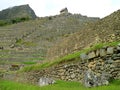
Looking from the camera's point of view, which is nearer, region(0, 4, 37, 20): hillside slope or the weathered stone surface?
the weathered stone surface

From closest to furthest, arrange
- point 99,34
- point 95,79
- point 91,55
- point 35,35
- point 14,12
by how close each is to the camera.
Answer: point 95,79
point 91,55
point 99,34
point 35,35
point 14,12

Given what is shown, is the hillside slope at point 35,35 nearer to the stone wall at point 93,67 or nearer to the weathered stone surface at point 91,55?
the stone wall at point 93,67

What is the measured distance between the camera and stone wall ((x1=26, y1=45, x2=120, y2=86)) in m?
13.7

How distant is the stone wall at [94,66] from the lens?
13.7 meters

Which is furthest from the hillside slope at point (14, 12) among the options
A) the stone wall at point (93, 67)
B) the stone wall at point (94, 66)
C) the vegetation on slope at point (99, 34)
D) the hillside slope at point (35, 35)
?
the stone wall at point (94, 66)

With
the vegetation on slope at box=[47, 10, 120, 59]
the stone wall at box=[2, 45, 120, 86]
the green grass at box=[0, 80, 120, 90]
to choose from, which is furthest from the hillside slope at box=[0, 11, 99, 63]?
the green grass at box=[0, 80, 120, 90]

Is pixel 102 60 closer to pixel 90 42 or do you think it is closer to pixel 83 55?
pixel 83 55

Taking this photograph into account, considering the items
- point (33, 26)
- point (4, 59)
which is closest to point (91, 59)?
point (4, 59)

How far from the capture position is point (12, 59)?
49.7 m

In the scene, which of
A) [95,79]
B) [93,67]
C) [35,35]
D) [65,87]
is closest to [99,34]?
[93,67]

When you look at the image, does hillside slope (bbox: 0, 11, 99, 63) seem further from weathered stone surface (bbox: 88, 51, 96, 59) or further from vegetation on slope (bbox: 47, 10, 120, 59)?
weathered stone surface (bbox: 88, 51, 96, 59)

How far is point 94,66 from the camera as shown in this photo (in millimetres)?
14594

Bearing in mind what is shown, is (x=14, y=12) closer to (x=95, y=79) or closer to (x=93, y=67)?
(x=93, y=67)

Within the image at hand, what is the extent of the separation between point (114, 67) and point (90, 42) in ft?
Result: 14.2
